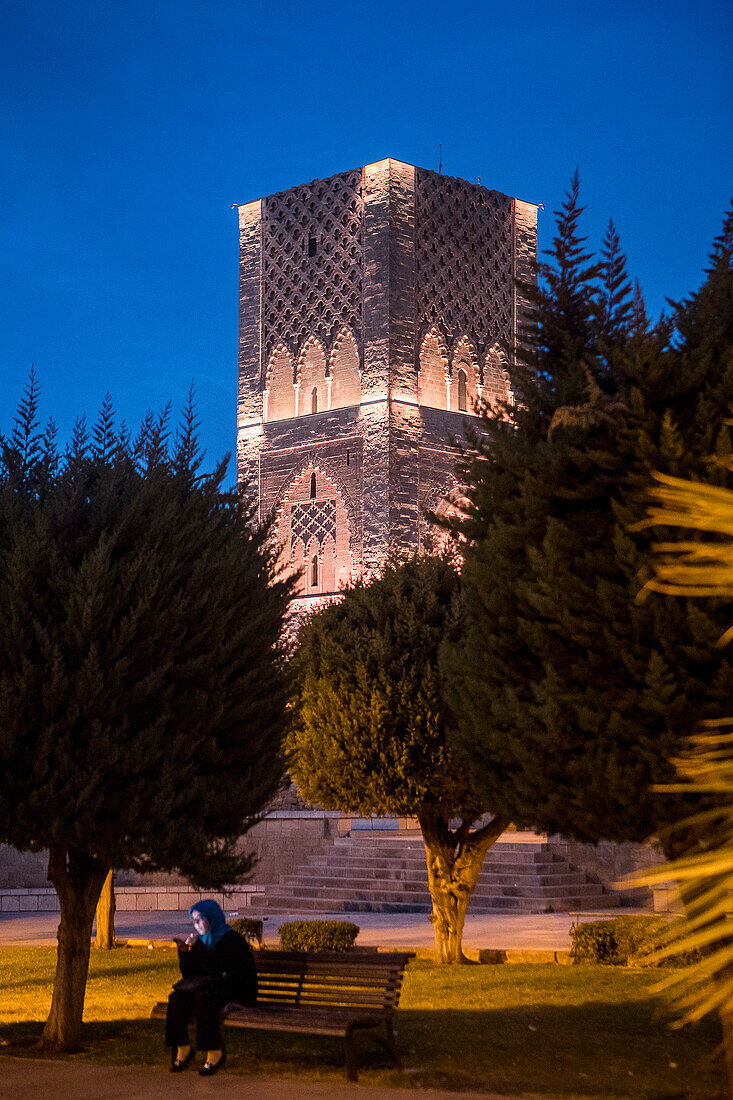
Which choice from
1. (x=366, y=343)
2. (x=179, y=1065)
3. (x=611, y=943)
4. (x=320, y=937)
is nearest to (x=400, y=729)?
(x=320, y=937)

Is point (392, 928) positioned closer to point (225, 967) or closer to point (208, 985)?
point (225, 967)

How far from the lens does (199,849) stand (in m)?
8.59

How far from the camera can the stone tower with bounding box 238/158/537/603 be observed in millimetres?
42750

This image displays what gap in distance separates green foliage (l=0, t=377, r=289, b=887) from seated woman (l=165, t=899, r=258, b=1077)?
1.83 feet

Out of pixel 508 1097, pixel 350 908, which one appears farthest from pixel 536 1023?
pixel 350 908

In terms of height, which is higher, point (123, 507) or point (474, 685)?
point (123, 507)

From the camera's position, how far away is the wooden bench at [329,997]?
304 inches

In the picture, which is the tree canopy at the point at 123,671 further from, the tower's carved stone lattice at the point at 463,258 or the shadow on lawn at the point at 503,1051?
the tower's carved stone lattice at the point at 463,258

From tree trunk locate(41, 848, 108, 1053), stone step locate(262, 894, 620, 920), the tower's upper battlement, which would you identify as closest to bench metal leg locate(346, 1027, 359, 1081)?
tree trunk locate(41, 848, 108, 1053)

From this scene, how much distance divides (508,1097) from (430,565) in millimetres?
9314

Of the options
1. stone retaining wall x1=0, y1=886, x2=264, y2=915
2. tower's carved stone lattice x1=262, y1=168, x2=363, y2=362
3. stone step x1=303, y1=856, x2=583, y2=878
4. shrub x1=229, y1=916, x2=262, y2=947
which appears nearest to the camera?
shrub x1=229, y1=916, x2=262, y2=947

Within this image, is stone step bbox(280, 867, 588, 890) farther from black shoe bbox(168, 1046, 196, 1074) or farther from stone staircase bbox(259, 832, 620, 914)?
black shoe bbox(168, 1046, 196, 1074)

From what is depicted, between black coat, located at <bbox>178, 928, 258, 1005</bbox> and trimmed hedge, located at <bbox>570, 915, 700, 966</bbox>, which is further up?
black coat, located at <bbox>178, 928, 258, 1005</bbox>

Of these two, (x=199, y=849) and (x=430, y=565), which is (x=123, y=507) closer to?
(x=199, y=849)
